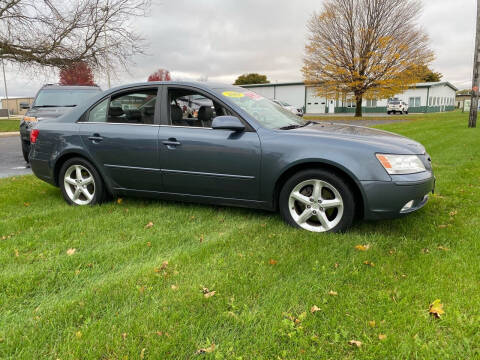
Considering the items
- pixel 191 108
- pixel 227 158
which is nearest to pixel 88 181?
pixel 191 108

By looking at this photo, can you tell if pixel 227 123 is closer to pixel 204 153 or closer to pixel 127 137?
pixel 204 153

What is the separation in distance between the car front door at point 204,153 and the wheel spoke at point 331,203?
698mm

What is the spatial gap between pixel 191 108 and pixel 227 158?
0.82 m

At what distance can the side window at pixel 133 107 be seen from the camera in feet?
14.2

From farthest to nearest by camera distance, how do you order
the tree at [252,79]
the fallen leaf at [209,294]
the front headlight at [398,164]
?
the tree at [252,79], the front headlight at [398,164], the fallen leaf at [209,294]

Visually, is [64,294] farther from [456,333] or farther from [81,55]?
[81,55]

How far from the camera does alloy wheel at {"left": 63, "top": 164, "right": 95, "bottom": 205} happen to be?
15.4 ft

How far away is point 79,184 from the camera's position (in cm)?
473

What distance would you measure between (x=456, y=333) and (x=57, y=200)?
486 centimetres

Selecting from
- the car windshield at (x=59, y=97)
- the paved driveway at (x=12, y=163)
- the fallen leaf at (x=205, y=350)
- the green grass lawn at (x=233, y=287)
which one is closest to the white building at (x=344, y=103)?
the paved driveway at (x=12, y=163)

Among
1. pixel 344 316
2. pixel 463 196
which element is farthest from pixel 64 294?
pixel 463 196

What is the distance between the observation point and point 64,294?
104 inches

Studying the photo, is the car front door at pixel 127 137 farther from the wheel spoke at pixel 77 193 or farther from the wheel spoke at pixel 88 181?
the wheel spoke at pixel 77 193

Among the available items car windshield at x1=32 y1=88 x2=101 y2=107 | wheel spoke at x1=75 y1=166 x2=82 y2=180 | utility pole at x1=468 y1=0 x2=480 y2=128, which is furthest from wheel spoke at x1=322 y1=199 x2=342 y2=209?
utility pole at x1=468 y1=0 x2=480 y2=128
